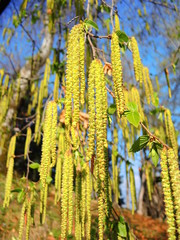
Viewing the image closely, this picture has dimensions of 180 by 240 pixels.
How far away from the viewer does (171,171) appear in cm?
80

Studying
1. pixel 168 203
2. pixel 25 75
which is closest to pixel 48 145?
pixel 168 203

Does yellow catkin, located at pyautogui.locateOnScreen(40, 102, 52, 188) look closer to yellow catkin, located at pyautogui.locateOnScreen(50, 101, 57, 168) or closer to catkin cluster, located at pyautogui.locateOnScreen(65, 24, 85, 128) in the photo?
yellow catkin, located at pyautogui.locateOnScreen(50, 101, 57, 168)

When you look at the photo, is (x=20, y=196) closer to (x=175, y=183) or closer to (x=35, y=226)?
(x=175, y=183)

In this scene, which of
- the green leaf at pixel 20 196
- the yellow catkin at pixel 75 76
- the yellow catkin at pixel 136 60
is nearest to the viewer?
the yellow catkin at pixel 75 76

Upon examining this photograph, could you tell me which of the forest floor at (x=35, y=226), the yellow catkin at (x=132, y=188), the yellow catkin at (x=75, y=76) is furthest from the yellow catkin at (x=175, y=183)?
the yellow catkin at (x=132, y=188)

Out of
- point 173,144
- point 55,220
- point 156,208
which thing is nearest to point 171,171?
point 173,144

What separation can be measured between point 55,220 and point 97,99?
378 cm

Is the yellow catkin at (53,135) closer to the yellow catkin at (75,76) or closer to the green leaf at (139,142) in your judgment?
the yellow catkin at (75,76)

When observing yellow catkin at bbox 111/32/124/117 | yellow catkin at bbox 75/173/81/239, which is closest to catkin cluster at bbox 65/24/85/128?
yellow catkin at bbox 111/32/124/117

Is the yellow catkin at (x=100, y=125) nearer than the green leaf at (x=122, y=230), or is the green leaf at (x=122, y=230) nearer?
the yellow catkin at (x=100, y=125)

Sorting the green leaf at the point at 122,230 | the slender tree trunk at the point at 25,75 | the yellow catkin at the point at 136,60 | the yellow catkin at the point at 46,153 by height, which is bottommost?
the green leaf at the point at 122,230

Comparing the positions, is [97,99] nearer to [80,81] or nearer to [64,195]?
[80,81]

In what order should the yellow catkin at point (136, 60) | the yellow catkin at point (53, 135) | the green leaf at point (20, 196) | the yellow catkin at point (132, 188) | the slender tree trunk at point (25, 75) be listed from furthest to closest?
1. the slender tree trunk at point (25, 75)
2. the yellow catkin at point (132, 188)
3. the green leaf at point (20, 196)
4. the yellow catkin at point (136, 60)
5. the yellow catkin at point (53, 135)

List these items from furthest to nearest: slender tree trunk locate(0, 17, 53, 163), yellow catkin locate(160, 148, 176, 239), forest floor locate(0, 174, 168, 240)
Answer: slender tree trunk locate(0, 17, 53, 163) → forest floor locate(0, 174, 168, 240) → yellow catkin locate(160, 148, 176, 239)
